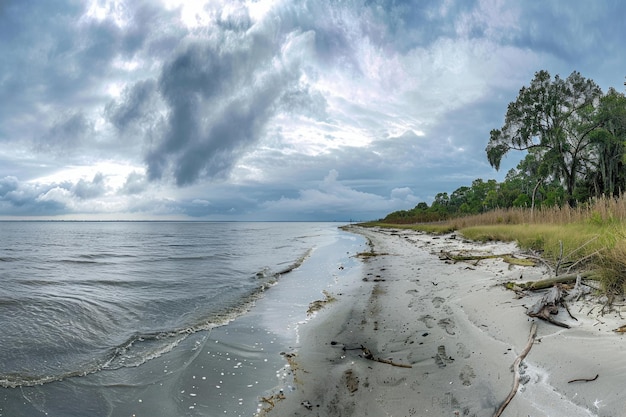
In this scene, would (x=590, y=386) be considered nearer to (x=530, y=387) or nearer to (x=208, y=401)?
(x=530, y=387)

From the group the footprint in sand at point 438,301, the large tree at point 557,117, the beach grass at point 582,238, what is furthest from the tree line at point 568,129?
the footprint in sand at point 438,301

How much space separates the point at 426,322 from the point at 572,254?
3.61m

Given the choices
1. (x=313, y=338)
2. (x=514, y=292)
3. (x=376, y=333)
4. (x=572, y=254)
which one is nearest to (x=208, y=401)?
(x=313, y=338)

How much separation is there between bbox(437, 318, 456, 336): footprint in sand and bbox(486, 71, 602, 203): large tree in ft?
93.8

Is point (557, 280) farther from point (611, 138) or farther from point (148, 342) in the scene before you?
point (611, 138)

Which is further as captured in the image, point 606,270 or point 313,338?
point 313,338

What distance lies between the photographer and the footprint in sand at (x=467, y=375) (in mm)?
3928

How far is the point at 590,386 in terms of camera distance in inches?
129

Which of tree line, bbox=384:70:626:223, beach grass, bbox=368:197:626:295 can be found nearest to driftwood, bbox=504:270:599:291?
beach grass, bbox=368:197:626:295

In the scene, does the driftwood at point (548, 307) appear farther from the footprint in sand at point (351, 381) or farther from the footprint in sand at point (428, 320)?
the footprint in sand at point (351, 381)

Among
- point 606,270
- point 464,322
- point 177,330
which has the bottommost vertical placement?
point 177,330

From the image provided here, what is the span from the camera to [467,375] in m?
4.06

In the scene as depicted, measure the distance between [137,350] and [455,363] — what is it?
5.14 m

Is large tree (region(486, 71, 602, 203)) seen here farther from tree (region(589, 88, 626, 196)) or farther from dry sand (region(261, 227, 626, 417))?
dry sand (region(261, 227, 626, 417))
